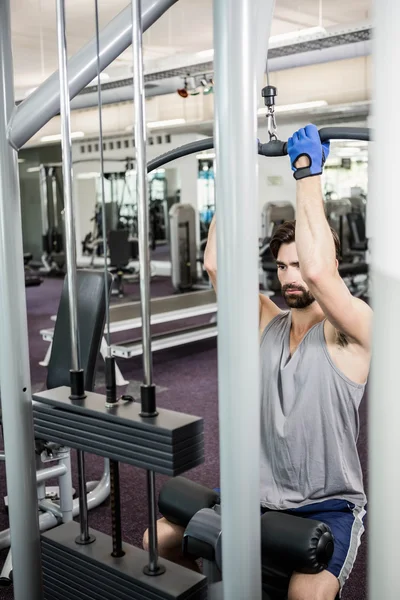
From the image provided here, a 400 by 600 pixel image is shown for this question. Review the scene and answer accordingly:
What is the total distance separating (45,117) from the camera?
3.87 feet

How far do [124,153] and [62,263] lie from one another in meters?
2.45

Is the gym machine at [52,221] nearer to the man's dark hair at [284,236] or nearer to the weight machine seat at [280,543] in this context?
the man's dark hair at [284,236]

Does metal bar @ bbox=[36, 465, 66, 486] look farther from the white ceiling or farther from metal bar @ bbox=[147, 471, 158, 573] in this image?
the white ceiling

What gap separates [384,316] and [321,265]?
958 mm

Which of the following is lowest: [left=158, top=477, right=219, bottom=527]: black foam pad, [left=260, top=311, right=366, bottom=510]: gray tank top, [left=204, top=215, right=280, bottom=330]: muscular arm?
[left=158, top=477, right=219, bottom=527]: black foam pad

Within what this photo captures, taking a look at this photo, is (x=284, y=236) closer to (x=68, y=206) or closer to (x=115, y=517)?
(x=68, y=206)

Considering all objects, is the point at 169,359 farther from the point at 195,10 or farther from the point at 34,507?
the point at 34,507

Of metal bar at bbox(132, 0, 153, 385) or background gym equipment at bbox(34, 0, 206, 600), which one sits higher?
metal bar at bbox(132, 0, 153, 385)

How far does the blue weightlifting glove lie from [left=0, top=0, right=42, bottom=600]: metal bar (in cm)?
54

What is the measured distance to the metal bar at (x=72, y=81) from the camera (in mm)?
1116

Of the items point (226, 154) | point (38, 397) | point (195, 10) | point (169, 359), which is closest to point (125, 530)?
point (38, 397)

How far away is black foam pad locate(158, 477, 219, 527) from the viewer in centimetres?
168

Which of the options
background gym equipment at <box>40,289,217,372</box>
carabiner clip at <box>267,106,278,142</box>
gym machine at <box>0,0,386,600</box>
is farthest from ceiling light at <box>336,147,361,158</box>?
gym machine at <box>0,0,386,600</box>

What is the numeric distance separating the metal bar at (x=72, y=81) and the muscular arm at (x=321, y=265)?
1.62 feet
